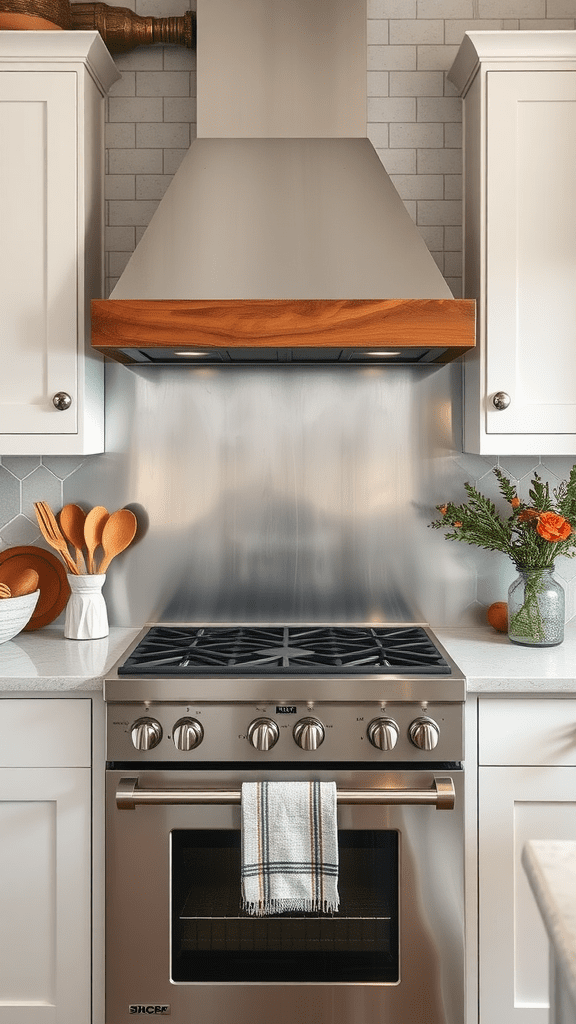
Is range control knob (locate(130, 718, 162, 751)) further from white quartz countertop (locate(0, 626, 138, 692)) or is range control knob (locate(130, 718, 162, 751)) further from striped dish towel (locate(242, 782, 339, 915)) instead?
striped dish towel (locate(242, 782, 339, 915))

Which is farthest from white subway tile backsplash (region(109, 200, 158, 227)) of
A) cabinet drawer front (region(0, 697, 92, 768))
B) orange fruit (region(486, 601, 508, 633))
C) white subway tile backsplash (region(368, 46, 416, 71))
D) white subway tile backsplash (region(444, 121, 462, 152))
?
orange fruit (region(486, 601, 508, 633))

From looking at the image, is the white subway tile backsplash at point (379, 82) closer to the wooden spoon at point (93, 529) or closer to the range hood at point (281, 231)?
the range hood at point (281, 231)

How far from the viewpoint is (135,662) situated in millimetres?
2072

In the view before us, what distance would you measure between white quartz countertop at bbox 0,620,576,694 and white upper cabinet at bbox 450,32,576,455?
525mm

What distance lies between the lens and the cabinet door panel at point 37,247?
2244mm

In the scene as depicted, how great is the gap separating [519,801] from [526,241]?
139cm

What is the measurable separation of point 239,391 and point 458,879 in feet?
4.71

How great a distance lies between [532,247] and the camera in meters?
2.26

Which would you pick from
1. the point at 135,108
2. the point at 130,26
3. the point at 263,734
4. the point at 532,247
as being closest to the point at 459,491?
the point at 532,247

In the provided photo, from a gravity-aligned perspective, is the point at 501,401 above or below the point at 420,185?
below

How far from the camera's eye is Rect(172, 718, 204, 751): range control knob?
1.94 meters

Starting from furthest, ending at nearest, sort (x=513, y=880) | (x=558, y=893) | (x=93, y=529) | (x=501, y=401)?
(x=93, y=529) < (x=501, y=401) < (x=513, y=880) < (x=558, y=893)

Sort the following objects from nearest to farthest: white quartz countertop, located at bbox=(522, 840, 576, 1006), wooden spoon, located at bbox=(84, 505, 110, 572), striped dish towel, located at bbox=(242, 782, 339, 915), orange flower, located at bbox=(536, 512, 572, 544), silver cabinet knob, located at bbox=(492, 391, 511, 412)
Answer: white quartz countertop, located at bbox=(522, 840, 576, 1006), striped dish towel, located at bbox=(242, 782, 339, 915), orange flower, located at bbox=(536, 512, 572, 544), silver cabinet knob, located at bbox=(492, 391, 511, 412), wooden spoon, located at bbox=(84, 505, 110, 572)

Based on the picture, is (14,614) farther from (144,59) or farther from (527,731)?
(144,59)
